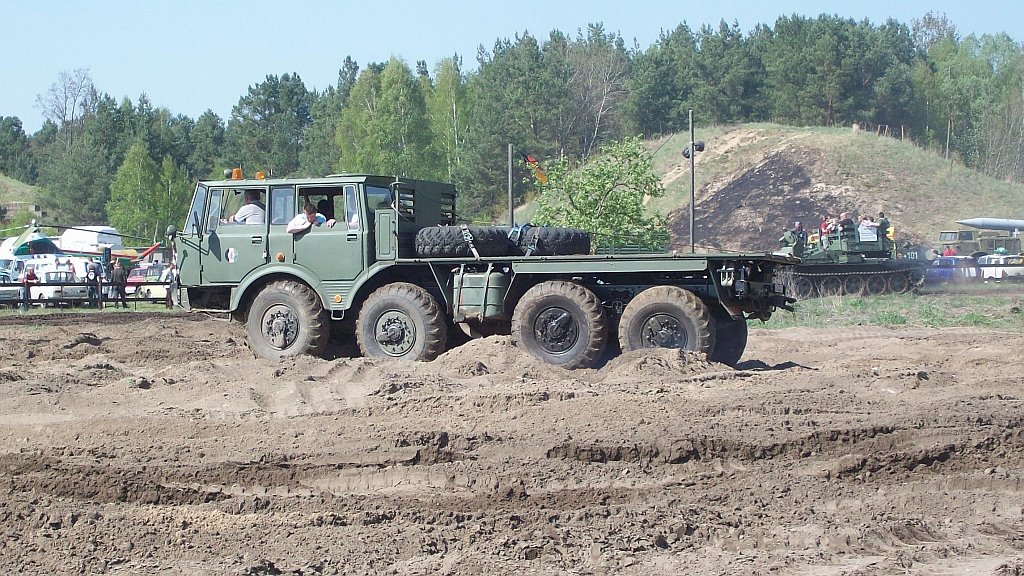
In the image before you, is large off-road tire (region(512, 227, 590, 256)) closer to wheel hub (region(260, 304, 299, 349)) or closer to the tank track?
wheel hub (region(260, 304, 299, 349))

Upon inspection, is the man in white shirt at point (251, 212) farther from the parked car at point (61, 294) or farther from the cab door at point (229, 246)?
the parked car at point (61, 294)

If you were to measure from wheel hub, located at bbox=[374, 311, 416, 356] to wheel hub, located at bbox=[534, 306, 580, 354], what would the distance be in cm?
156

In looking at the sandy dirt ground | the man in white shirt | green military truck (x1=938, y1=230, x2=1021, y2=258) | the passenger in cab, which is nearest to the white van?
green military truck (x1=938, y1=230, x2=1021, y2=258)

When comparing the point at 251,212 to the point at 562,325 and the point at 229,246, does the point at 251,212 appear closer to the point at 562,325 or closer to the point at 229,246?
the point at 229,246

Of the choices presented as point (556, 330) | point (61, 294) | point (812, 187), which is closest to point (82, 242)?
point (61, 294)

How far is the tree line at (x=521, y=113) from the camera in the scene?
56844 mm

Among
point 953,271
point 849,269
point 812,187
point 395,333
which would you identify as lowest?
point 395,333

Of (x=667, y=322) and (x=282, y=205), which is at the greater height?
(x=282, y=205)

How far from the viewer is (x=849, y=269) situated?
2917 centimetres

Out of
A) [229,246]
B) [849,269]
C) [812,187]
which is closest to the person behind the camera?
[229,246]

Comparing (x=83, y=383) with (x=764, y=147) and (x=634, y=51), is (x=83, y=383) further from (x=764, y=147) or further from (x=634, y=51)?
(x=634, y=51)

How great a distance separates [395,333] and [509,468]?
5486 mm

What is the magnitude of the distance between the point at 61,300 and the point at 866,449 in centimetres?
2347

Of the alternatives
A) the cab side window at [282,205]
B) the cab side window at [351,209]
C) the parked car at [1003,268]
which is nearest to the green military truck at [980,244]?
the parked car at [1003,268]
